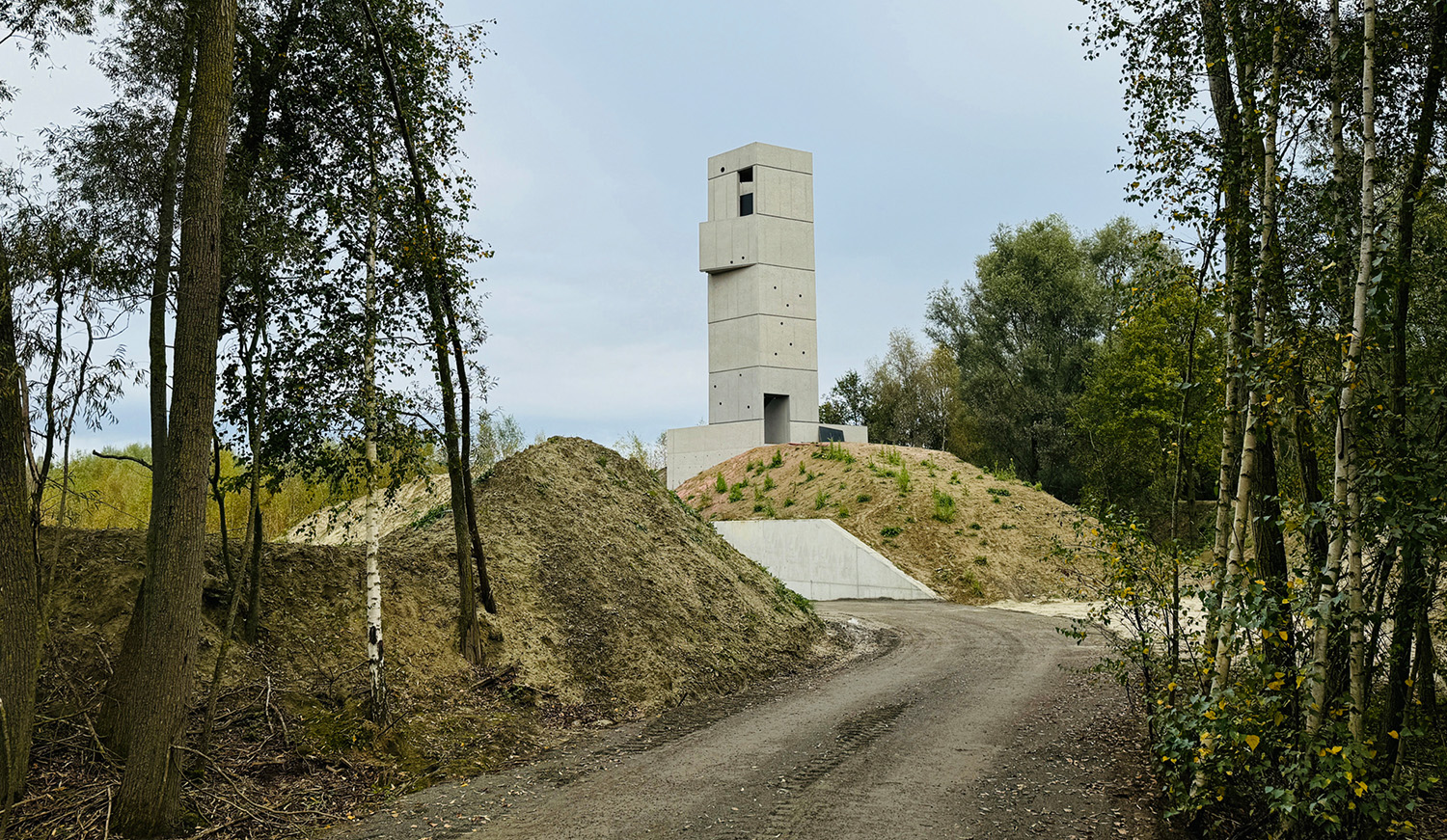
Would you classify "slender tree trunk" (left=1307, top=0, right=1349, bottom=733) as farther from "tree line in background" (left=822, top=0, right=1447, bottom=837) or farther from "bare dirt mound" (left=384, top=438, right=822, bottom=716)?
"bare dirt mound" (left=384, top=438, right=822, bottom=716)

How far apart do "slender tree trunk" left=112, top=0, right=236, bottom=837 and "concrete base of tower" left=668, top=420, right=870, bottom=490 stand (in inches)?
1157

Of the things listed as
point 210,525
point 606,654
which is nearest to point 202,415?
point 606,654

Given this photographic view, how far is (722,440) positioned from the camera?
36219 mm

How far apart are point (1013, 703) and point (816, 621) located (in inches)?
223

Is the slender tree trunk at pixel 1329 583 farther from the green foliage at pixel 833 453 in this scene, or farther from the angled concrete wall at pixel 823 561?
the green foliage at pixel 833 453

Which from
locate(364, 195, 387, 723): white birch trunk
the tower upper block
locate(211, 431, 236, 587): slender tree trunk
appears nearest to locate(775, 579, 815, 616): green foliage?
locate(364, 195, 387, 723): white birch trunk

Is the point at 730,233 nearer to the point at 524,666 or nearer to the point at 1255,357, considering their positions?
the point at 524,666

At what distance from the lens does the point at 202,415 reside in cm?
615

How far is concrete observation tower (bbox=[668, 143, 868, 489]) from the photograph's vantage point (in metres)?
34.9

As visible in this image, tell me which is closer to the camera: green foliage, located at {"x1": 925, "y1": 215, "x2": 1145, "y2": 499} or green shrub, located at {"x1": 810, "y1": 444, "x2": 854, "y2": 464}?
green shrub, located at {"x1": 810, "y1": 444, "x2": 854, "y2": 464}

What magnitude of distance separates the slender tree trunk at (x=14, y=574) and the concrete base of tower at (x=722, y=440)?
98.1 ft

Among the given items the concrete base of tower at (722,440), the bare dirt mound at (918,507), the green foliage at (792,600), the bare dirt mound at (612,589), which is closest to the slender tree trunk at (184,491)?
the bare dirt mound at (612,589)

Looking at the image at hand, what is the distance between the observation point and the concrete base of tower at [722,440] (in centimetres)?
3553

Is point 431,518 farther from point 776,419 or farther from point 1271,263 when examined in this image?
point 776,419
